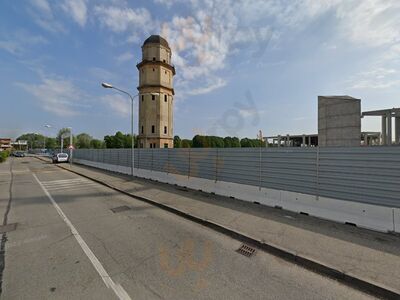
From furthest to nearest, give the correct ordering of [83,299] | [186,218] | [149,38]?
[149,38] < [186,218] < [83,299]

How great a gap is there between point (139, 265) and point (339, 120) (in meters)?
23.0

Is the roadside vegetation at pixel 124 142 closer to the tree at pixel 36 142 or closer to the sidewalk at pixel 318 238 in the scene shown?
the tree at pixel 36 142

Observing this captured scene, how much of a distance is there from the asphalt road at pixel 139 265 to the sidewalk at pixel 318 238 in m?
0.45

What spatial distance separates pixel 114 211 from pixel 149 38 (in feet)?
135

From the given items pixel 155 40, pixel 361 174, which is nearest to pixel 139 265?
pixel 361 174

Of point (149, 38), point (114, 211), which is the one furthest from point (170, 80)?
point (114, 211)

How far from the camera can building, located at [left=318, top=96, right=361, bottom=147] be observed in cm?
2005

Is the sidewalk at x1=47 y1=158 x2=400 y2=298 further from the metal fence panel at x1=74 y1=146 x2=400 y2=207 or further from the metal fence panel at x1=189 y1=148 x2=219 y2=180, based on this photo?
the metal fence panel at x1=189 y1=148 x2=219 y2=180

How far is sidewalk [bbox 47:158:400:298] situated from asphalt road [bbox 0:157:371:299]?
45 centimetres

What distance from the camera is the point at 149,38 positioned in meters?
41.1

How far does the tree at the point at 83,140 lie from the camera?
9721cm

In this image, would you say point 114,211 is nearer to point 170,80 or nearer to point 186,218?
point 186,218

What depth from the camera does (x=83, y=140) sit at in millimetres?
100562

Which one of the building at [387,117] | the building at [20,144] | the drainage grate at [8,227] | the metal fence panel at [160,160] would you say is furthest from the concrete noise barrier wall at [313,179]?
the building at [20,144]
